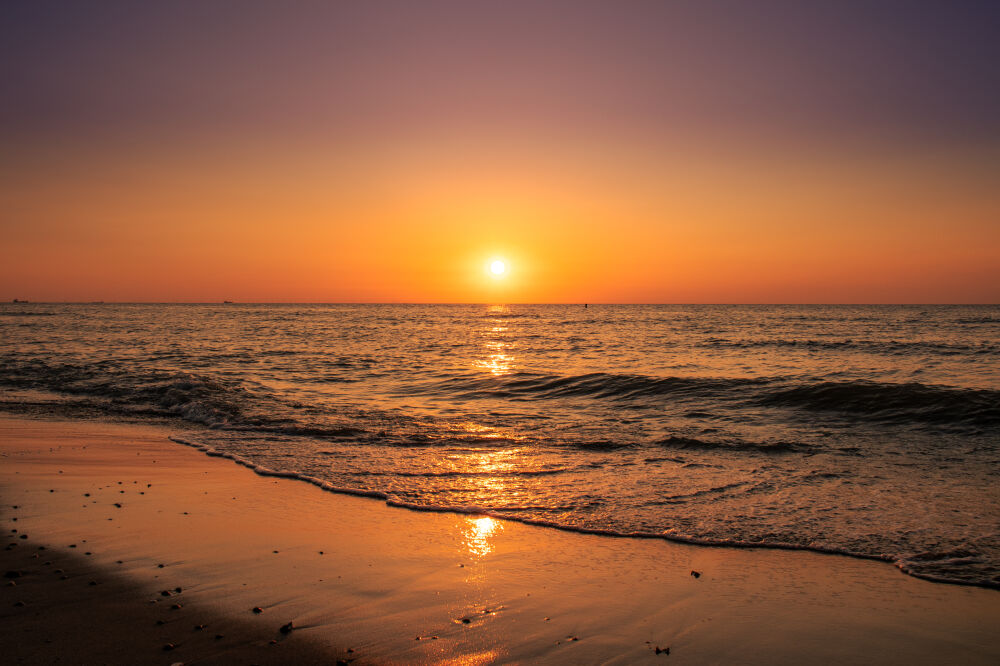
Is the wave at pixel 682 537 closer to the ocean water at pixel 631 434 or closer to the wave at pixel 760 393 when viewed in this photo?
the ocean water at pixel 631 434

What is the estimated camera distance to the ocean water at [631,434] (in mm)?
7195

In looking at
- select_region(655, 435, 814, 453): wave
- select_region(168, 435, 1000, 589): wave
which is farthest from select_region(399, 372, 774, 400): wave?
select_region(168, 435, 1000, 589): wave

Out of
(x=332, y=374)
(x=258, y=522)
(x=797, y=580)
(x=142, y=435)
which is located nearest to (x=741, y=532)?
(x=797, y=580)

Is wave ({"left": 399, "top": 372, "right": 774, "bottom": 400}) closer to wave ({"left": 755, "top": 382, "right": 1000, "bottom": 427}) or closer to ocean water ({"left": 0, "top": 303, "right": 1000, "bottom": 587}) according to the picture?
ocean water ({"left": 0, "top": 303, "right": 1000, "bottom": 587})

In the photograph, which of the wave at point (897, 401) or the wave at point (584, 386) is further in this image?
the wave at point (584, 386)

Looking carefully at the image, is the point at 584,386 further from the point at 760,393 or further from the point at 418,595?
the point at 418,595

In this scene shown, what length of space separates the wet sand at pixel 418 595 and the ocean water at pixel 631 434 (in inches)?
29.8

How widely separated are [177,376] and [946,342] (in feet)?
132

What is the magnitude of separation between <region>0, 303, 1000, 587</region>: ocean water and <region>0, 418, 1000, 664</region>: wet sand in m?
0.76

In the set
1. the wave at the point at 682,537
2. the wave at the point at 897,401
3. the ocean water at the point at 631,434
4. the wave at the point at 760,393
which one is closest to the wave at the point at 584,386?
→ the wave at the point at 760,393

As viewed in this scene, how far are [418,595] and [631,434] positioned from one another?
8388mm

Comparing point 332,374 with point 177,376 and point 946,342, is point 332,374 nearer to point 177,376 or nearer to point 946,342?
point 177,376

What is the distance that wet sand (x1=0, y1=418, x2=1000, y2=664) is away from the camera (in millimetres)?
4195

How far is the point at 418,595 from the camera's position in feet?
16.6
